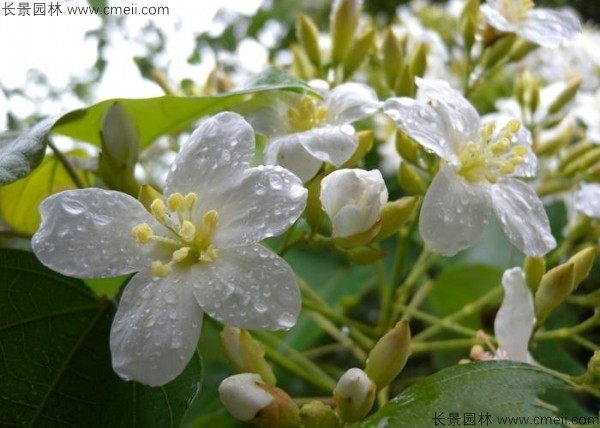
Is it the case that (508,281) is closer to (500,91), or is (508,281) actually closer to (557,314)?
(557,314)

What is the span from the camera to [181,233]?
0.60 metres

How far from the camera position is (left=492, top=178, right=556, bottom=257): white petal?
653 mm

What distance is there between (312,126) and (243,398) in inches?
11.8

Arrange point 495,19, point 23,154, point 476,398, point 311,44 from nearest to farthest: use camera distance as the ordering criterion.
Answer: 1. point 476,398
2. point 23,154
3. point 495,19
4. point 311,44

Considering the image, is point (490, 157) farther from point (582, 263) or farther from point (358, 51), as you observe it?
point (358, 51)

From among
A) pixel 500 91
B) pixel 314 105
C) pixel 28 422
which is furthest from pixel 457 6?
pixel 28 422

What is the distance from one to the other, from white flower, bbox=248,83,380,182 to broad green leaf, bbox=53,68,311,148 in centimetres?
3

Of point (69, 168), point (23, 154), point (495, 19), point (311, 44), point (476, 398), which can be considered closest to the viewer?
point (476, 398)

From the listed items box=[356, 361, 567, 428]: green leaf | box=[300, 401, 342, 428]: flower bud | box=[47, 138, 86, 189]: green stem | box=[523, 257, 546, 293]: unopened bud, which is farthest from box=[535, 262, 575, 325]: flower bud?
box=[47, 138, 86, 189]: green stem

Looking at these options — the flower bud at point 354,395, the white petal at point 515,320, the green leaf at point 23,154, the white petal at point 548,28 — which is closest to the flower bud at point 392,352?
the flower bud at point 354,395

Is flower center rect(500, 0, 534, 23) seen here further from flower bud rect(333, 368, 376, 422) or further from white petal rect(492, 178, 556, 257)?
flower bud rect(333, 368, 376, 422)

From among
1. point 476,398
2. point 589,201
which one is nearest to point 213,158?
point 476,398

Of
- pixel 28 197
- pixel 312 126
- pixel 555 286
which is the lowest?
pixel 28 197

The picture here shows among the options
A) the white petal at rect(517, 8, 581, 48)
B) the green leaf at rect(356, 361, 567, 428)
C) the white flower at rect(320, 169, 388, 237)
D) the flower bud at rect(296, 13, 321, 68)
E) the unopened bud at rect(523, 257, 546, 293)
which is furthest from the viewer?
the flower bud at rect(296, 13, 321, 68)
